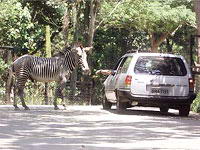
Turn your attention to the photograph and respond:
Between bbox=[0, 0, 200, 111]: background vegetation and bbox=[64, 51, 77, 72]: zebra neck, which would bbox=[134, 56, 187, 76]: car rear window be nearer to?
bbox=[64, 51, 77, 72]: zebra neck

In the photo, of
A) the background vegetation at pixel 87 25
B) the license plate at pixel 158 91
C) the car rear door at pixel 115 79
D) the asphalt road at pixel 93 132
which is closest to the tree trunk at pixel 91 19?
the background vegetation at pixel 87 25

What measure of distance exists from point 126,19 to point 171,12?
4.43 m

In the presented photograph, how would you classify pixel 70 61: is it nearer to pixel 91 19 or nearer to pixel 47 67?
pixel 47 67

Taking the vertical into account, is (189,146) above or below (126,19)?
below

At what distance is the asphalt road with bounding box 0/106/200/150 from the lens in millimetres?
9875

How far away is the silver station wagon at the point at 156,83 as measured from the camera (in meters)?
16.8

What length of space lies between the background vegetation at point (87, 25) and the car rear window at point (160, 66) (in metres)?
7.33

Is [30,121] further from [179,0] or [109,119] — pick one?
[179,0]

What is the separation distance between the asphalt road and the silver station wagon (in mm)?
1277

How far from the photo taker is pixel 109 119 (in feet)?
49.3

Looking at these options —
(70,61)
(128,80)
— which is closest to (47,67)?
(70,61)

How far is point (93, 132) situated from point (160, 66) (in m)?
5.93

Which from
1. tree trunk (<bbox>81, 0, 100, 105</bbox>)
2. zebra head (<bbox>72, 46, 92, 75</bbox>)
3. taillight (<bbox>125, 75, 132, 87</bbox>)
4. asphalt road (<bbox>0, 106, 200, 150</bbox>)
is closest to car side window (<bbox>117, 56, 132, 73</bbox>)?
taillight (<bbox>125, 75, 132, 87</bbox>)

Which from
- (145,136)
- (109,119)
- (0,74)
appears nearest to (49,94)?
(0,74)
